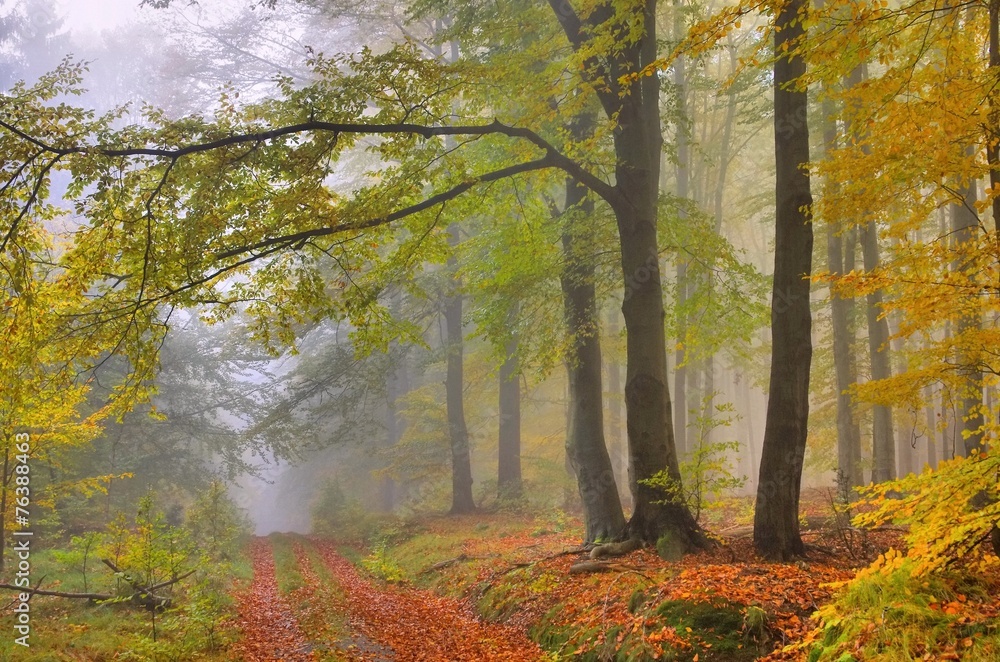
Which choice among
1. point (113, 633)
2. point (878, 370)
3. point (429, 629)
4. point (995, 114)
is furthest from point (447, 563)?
point (995, 114)

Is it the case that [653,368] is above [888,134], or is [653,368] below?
below

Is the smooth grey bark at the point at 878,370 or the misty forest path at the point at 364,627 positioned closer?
the misty forest path at the point at 364,627

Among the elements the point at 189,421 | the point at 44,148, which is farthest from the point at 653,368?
the point at 189,421

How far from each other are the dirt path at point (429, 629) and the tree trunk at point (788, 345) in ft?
9.62

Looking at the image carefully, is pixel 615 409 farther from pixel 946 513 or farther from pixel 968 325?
pixel 946 513

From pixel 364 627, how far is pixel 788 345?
6.26m

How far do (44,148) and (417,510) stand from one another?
18637mm

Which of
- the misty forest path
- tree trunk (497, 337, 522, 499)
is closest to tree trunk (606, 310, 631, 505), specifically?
tree trunk (497, 337, 522, 499)

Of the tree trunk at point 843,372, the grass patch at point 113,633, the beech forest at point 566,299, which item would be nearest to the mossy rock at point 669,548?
the beech forest at point 566,299

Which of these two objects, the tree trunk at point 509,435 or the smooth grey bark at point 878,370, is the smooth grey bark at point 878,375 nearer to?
the smooth grey bark at point 878,370

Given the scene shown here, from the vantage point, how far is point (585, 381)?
425 inches

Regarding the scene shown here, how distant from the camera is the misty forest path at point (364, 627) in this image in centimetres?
672

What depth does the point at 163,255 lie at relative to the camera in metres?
6.76

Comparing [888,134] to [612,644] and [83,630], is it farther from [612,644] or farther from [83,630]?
[83,630]
